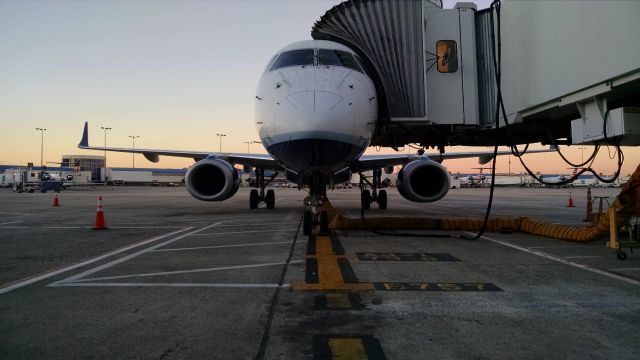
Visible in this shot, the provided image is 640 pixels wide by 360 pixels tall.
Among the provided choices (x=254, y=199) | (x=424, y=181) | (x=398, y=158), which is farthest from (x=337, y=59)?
(x=254, y=199)

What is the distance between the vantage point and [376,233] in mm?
9102

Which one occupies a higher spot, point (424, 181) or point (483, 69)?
point (483, 69)

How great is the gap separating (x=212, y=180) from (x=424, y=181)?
6380 millimetres

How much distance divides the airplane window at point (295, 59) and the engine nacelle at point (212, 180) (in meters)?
5.21

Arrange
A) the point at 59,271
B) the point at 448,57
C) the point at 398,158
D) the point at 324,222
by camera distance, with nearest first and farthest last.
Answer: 1. the point at 59,271
2. the point at 324,222
3. the point at 448,57
4. the point at 398,158

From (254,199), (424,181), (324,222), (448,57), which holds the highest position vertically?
(448,57)

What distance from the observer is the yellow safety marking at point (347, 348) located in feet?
8.86

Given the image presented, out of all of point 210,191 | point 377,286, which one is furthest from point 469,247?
point 210,191

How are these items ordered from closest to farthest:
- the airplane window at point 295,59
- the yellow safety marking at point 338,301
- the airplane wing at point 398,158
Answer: the yellow safety marking at point 338,301
the airplane window at point 295,59
the airplane wing at point 398,158

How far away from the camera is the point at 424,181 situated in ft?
41.5

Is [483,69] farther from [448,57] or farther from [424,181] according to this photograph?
[424,181]

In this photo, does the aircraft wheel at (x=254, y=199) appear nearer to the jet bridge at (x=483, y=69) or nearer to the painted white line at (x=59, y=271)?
the jet bridge at (x=483, y=69)

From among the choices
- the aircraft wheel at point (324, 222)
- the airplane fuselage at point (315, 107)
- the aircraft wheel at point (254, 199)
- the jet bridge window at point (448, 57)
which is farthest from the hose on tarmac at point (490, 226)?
the aircraft wheel at point (254, 199)

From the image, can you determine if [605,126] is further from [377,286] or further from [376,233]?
[376,233]
